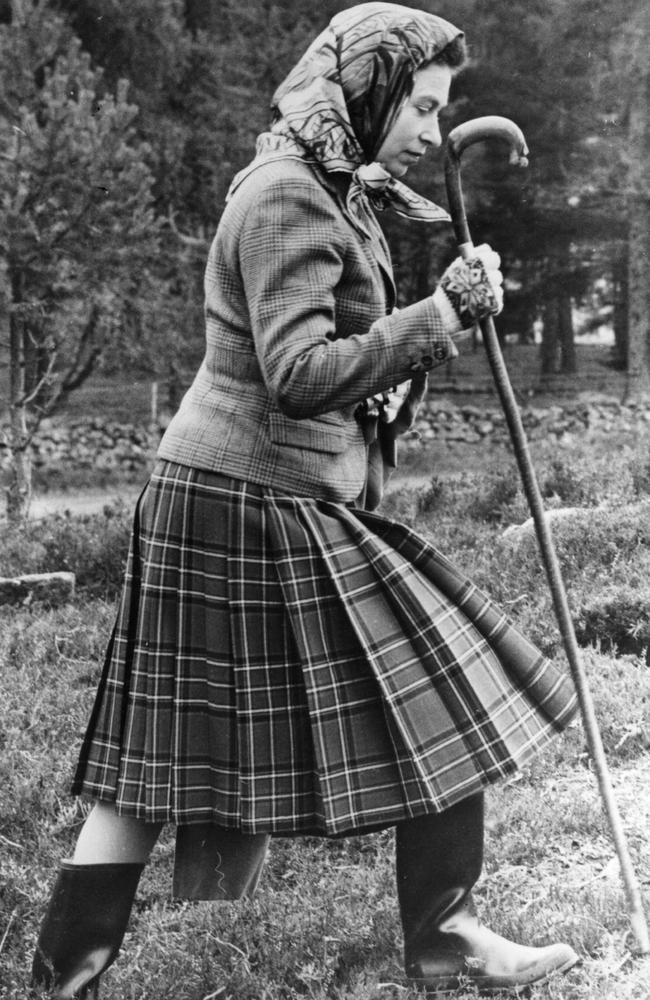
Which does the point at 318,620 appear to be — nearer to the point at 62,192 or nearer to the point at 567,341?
the point at 62,192

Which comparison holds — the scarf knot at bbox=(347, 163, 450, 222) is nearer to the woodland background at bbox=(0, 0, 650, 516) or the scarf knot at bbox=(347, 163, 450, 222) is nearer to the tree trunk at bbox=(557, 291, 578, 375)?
the woodland background at bbox=(0, 0, 650, 516)

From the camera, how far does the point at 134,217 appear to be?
34.8 ft

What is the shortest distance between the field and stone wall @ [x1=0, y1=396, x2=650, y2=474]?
39.3 ft

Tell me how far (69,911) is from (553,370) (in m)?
17.1

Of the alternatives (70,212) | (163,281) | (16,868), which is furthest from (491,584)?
(163,281)

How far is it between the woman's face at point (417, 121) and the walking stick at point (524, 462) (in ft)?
0.33

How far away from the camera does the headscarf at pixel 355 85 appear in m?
2.07

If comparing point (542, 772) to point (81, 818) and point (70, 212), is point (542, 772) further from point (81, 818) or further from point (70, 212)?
point (70, 212)

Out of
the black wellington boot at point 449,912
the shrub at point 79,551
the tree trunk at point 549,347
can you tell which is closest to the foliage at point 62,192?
the shrub at point 79,551

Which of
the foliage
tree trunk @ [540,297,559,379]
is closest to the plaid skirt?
the foliage

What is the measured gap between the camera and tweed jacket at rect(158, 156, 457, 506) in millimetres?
1966

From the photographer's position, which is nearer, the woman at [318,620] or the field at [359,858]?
the woman at [318,620]

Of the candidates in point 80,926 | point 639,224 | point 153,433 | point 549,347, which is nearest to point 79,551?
point 80,926

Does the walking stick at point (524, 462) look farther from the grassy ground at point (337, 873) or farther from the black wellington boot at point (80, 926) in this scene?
the black wellington boot at point (80, 926)
